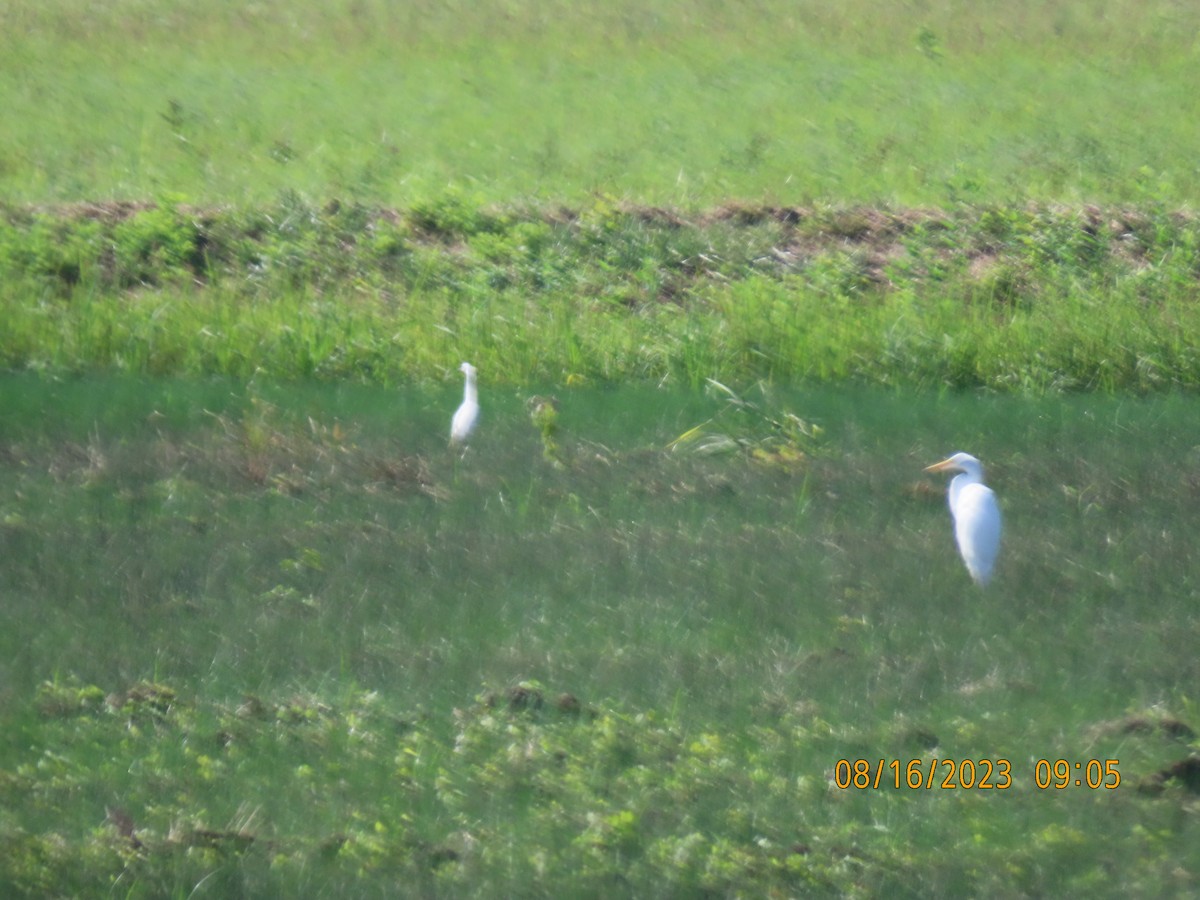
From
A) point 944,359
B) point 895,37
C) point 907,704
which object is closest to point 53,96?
point 895,37

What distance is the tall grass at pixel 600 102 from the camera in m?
17.2

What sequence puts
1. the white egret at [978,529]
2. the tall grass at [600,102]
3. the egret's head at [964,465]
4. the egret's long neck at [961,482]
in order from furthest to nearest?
the tall grass at [600,102]
the egret's head at [964,465]
the egret's long neck at [961,482]
the white egret at [978,529]

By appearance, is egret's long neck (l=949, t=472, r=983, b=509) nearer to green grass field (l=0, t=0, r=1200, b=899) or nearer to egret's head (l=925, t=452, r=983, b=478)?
egret's head (l=925, t=452, r=983, b=478)

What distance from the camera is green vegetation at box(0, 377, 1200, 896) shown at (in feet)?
15.1

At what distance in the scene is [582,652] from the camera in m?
6.18

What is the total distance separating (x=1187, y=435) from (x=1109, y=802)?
17.2 ft

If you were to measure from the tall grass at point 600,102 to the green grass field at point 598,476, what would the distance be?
0.12m

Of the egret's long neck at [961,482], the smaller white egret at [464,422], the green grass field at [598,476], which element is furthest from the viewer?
the smaller white egret at [464,422]

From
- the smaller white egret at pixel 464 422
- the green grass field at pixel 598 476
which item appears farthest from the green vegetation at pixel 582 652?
the smaller white egret at pixel 464 422

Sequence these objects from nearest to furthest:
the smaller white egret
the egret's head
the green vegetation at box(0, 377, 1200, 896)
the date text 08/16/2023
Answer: the green vegetation at box(0, 377, 1200, 896), the date text 08/16/2023, the egret's head, the smaller white egret

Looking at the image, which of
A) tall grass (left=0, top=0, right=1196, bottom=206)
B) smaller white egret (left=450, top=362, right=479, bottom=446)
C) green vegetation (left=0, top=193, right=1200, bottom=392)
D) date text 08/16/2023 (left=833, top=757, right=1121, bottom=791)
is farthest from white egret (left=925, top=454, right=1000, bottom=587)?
tall grass (left=0, top=0, right=1196, bottom=206)

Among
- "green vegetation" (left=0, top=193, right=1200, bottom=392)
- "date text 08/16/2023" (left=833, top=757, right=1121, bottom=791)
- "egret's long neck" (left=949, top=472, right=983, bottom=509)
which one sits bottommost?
"green vegetation" (left=0, top=193, right=1200, bottom=392)

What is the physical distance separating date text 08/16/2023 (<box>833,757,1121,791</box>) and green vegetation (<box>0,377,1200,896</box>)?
0.18ft

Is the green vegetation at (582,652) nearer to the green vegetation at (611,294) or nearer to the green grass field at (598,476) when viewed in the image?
the green grass field at (598,476)
